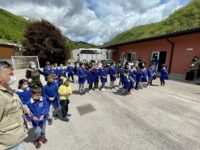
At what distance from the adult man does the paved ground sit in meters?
1.64

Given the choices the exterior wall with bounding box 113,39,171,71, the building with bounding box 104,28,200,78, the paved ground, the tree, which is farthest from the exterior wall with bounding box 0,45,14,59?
the paved ground

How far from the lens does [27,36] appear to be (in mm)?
23469

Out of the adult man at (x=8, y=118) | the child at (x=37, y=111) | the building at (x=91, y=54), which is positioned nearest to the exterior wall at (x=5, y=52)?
the building at (x=91, y=54)

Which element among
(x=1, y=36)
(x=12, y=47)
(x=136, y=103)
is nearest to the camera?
(x=136, y=103)

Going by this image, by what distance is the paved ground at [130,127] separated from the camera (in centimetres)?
340

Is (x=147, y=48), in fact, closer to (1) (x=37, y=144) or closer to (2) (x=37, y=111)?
(2) (x=37, y=111)

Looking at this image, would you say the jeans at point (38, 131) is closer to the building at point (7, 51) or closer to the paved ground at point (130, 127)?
the paved ground at point (130, 127)

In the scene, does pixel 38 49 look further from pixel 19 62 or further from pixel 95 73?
pixel 95 73

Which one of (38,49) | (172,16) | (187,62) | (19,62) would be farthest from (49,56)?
(172,16)

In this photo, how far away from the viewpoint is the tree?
74.6 ft

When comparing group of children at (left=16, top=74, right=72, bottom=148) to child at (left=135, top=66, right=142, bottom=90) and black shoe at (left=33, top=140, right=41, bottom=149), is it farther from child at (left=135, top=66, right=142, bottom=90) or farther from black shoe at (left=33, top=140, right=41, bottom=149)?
child at (left=135, top=66, right=142, bottom=90)

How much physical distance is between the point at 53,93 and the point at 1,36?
131 ft

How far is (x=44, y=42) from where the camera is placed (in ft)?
74.6

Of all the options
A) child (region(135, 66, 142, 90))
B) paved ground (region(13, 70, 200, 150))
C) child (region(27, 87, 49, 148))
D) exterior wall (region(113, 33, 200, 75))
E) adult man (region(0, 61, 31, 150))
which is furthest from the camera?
exterior wall (region(113, 33, 200, 75))
